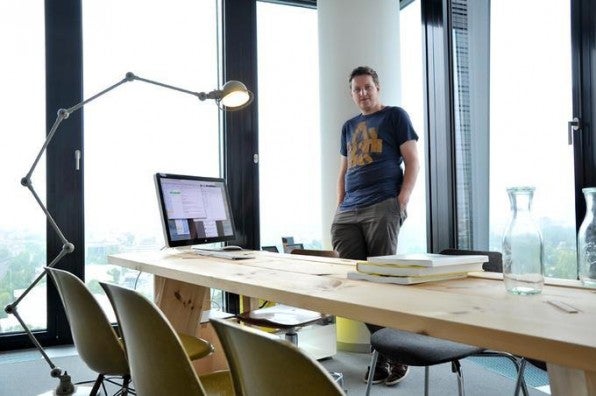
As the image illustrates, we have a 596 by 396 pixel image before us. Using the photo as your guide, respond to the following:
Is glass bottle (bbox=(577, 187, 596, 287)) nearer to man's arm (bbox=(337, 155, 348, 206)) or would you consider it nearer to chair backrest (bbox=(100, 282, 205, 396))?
chair backrest (bbox=(100, 282, 205, 396))

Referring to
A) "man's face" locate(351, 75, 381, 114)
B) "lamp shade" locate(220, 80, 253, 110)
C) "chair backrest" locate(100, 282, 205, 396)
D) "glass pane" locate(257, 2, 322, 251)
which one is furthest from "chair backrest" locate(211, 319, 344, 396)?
"glass pane" locate(257, 2, 322, 251)

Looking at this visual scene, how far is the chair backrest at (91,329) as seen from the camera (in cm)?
134

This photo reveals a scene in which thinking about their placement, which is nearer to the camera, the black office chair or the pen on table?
the pen on table

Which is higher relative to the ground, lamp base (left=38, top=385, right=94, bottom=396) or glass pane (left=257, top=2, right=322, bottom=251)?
glass pane (left=257, top=2, right=322, bottom=251)

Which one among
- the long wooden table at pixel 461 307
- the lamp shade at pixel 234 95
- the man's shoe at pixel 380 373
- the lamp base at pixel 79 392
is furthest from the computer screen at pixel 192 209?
the man's shoe at pixel 380 373

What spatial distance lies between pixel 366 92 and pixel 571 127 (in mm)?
1027

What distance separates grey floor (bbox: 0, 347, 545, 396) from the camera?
8.34 ft

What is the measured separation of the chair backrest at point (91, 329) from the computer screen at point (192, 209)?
2.50 ft

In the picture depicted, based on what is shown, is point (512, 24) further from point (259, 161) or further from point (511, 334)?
point (511, 334)

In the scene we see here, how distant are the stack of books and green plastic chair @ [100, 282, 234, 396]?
0.50 m

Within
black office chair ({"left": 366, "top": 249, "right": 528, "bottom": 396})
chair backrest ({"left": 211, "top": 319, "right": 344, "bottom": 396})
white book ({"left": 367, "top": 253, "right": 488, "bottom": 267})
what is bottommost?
black office chair ({"left": 366, "top": 249, "right": 528, "bottom": 396})

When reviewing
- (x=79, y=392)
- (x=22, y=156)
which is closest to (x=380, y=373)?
(x=79, y=392)

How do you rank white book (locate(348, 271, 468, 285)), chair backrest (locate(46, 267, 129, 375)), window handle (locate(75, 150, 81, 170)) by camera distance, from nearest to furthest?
white book (locate(348, 271, 468, 285))
chair backrest (locate(46, 267, 129, 375))
window handle (locate(75, 150, 81, 170))

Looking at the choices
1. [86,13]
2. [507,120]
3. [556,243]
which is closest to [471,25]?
[507,120]
